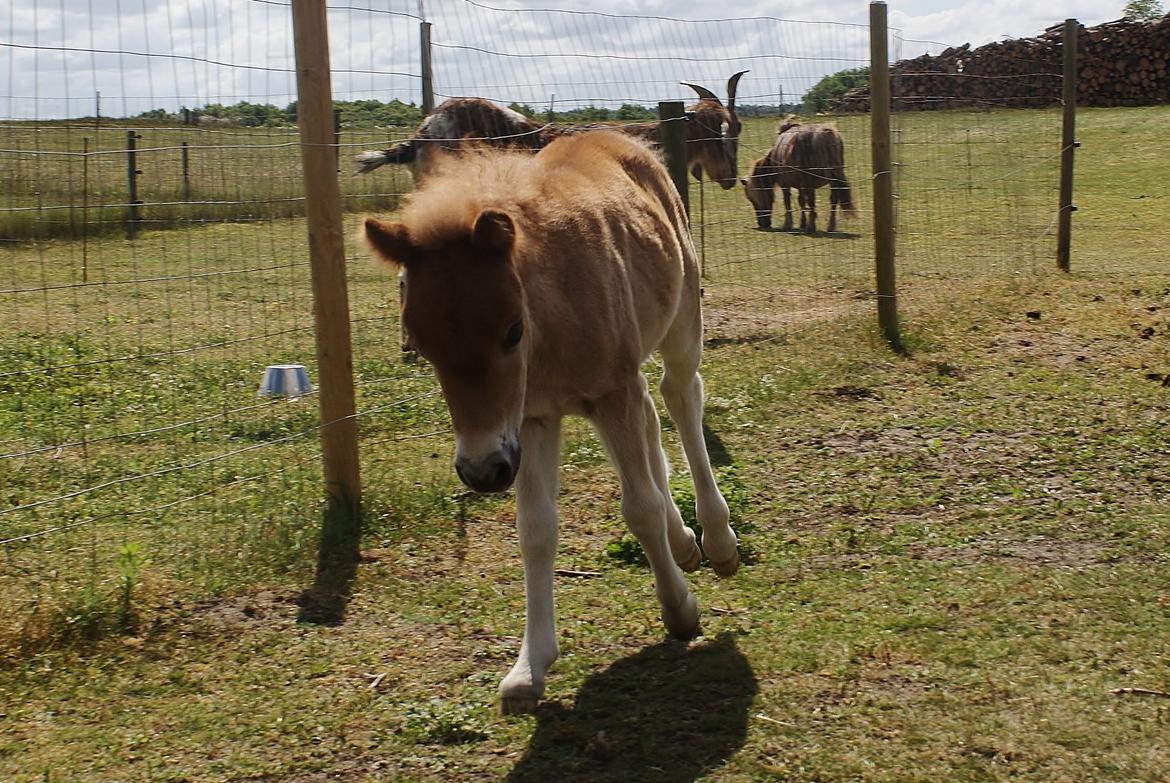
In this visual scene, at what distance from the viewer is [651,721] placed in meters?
3.85

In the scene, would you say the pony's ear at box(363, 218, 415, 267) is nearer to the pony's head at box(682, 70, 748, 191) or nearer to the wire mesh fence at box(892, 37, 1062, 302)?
the wire mesh fence at box(892, 37, 1062, 302)

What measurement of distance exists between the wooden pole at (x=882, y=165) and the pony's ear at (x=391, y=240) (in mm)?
6371

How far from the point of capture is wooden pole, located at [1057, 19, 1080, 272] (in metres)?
12.3

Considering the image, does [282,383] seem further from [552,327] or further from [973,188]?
[973,188]

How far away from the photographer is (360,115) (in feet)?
22.3

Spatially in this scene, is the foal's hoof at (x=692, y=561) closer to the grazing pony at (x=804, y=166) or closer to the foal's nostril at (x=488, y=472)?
the foal's nostril at (x=488, y=472)

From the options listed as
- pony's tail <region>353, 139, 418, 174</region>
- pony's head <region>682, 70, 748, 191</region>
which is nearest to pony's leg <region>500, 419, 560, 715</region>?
pony's tail <region>353, 139, 418, 174</region>

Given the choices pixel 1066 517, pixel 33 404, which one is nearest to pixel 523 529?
pixel 1066 517

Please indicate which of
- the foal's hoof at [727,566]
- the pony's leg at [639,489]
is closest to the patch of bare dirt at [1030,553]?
the foal's hoof at [727,566]

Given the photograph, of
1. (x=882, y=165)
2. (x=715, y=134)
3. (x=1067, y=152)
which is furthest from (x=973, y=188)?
(x=882, y=165)

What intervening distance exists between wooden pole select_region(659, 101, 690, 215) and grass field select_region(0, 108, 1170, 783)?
61.3 inches

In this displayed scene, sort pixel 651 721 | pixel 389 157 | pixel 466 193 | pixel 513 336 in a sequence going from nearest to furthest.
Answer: pixel 513 336, pixel 651 721, pixel 466 193, pixel 389 157

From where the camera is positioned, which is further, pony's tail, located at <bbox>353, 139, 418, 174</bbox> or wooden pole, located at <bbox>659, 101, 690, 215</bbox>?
pony's tail, located at <bbox>353, 139, 418, 174</bbox>

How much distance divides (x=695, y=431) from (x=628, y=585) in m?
0.76
